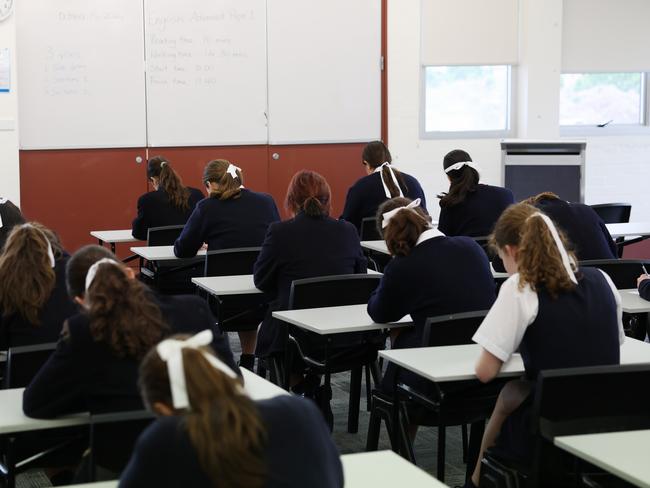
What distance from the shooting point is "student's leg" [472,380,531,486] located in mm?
3154

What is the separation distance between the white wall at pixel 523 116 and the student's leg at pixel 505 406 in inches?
250

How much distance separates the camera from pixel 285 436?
1725mm

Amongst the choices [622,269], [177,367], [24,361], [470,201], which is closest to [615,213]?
[470,201]

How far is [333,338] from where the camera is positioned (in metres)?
4.50

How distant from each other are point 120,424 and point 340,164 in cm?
702

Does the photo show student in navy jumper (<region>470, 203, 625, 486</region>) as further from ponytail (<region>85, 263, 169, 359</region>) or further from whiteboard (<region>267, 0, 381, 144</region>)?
whiteboard (<region>267, 0, 381, 144</region>)

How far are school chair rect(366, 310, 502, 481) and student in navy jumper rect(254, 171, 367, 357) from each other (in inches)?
44.4

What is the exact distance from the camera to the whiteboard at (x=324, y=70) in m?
9.10

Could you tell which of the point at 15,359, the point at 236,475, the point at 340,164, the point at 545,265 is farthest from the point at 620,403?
the point at 340,164

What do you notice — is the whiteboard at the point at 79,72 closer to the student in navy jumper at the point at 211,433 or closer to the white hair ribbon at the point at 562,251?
the white hair ribbon at the point at 562,251

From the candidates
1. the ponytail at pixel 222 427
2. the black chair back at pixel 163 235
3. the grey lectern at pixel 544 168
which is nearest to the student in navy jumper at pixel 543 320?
the ponytail at pixel 222 427

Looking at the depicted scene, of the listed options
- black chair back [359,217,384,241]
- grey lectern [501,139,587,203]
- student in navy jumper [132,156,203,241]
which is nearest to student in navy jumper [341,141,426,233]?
black chair back [359,217,384,241]

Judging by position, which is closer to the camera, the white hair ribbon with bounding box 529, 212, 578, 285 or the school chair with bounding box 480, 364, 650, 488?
the school chair with bounding box 480, 364, 650, 488

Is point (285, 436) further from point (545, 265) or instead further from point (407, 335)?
point (407, 335)
